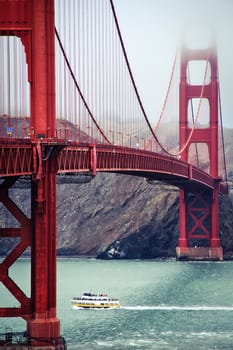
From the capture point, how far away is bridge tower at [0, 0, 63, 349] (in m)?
52.8

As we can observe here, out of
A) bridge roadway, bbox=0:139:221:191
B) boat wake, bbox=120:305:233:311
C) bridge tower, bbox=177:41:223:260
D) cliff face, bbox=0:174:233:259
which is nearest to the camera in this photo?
bridge roadway, bbox=0:139:221:191

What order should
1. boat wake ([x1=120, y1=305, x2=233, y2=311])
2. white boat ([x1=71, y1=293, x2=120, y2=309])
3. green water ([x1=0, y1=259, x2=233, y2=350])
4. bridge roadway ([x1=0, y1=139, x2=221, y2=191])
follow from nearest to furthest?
bridge roadway ([x1=0, y1=139, x2=221, y2=191]) < green water ([x1=0, y1=259, x2=233, y2=350]) < boat wake ([x1=120, y1=305, x2=233, y2=311]) < white boat ([x1=71, y1=293, x2=120, y2=309])

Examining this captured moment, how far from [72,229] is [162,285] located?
5086cm

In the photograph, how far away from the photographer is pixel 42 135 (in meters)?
53.3

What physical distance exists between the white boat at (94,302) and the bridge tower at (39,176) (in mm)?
25025

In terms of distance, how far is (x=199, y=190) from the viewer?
392 feet

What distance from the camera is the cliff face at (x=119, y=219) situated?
127875 millimetres

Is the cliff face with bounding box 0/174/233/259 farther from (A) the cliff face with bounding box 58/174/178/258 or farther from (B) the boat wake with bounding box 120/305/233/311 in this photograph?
(B) the boat wake with bounding box 120/305/233/311

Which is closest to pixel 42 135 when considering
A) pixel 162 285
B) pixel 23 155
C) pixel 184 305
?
pixel 23 155

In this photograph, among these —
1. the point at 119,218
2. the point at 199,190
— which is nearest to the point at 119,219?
the point at 119,218

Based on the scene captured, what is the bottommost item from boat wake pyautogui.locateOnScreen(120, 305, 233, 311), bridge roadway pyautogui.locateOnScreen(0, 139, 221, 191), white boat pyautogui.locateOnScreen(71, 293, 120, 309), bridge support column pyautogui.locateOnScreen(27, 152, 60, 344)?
boat wake pyautogui.locateOnScreen(120, 305, 233, 311)

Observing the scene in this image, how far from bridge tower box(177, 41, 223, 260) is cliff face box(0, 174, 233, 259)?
232 cm

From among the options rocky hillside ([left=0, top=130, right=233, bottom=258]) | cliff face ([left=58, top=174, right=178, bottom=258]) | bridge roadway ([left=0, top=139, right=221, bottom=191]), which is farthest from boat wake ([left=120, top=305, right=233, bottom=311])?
cliff face ([left=58, top=174, right=178, bottom=258])

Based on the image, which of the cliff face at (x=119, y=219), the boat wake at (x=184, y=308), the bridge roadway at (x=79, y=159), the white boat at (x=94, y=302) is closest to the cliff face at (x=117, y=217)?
the cliff face at (x=119, y=219)
